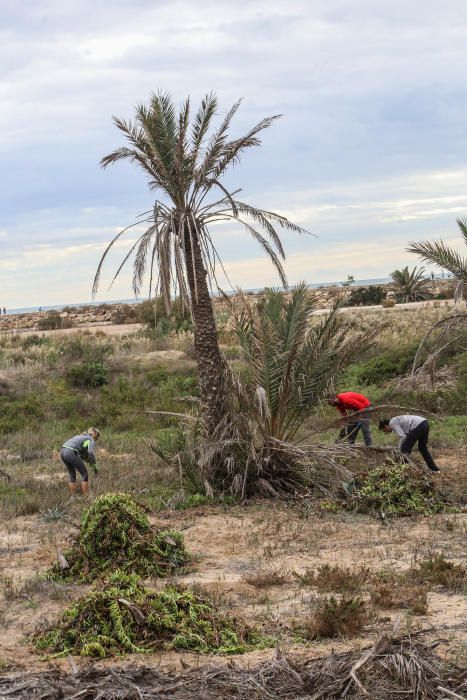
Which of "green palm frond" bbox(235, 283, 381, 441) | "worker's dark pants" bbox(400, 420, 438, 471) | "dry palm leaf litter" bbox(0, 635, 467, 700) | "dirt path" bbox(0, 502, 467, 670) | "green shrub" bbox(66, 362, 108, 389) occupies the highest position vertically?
"green palm frond" bbox(235, 283, 381, 441)

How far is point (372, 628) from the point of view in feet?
23.9

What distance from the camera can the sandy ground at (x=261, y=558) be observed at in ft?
24.0

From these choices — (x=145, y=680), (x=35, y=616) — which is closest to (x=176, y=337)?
(x=35, y=616)

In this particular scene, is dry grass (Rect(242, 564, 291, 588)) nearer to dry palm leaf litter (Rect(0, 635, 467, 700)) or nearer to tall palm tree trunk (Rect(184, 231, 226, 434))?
dry palm leaf litter (Rect(0, 635, 467, 700))

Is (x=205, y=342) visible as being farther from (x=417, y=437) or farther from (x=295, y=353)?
(x=417, y=437)

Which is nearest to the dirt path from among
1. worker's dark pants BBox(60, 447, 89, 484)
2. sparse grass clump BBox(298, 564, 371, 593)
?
sparse grass clump BBox(298, 564, 371, 593)

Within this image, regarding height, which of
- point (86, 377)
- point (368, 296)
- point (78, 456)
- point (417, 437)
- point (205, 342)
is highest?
point (368, 296)

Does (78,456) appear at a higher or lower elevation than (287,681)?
higher

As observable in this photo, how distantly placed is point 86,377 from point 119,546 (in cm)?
1727

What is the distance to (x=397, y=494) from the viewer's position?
12.2 m

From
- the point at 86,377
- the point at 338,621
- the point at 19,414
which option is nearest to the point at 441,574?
the point at 338,621

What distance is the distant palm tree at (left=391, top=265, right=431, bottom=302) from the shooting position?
60062 mm

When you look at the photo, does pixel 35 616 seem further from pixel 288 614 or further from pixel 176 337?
pixel 176 337

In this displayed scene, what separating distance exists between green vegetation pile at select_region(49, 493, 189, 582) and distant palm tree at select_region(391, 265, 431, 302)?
51.9m
